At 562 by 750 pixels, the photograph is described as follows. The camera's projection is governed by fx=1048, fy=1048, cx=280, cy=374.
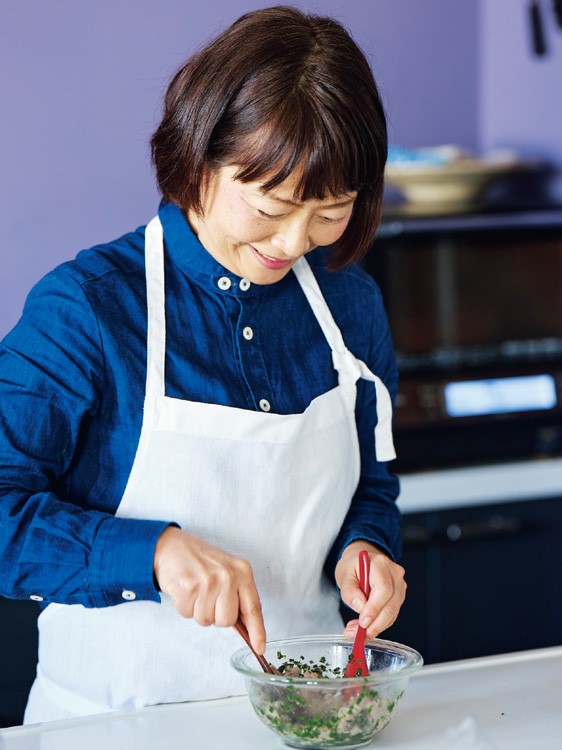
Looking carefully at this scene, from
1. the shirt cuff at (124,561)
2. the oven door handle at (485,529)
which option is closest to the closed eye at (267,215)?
the shirt cuff at (124,561)

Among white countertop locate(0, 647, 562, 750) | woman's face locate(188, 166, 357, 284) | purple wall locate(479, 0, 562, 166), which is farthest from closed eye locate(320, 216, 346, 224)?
purple wall locate(479, 0, 562, 166)

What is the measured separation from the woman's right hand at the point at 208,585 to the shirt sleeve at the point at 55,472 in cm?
2

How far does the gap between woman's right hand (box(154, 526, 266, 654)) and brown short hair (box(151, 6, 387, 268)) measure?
0.37 metres

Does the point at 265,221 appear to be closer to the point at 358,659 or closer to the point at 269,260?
the point at 269,260

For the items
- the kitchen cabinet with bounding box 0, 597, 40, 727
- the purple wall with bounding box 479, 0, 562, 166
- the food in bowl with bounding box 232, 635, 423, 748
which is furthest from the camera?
the purple wall with bounding box 479, 0, 562, 166

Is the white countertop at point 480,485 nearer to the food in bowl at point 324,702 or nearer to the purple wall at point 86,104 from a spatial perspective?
the purple wall at point 86,104

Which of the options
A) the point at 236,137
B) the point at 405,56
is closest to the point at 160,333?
the point at 236,137

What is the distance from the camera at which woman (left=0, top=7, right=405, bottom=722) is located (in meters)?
1.04

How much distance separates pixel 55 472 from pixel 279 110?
1.47 feet

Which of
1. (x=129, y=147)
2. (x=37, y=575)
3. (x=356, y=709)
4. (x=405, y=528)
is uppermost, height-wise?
(x=129, y=147)

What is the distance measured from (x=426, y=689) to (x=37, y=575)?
Result: 440 millimetres

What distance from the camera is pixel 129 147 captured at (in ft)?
7.30

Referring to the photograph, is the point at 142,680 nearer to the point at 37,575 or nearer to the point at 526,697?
the point at 37,575

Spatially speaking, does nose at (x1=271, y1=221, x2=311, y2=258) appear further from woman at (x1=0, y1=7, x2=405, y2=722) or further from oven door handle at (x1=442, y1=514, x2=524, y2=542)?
oven door handle at (x1=442, y1=514, x2=524, y2=542)
